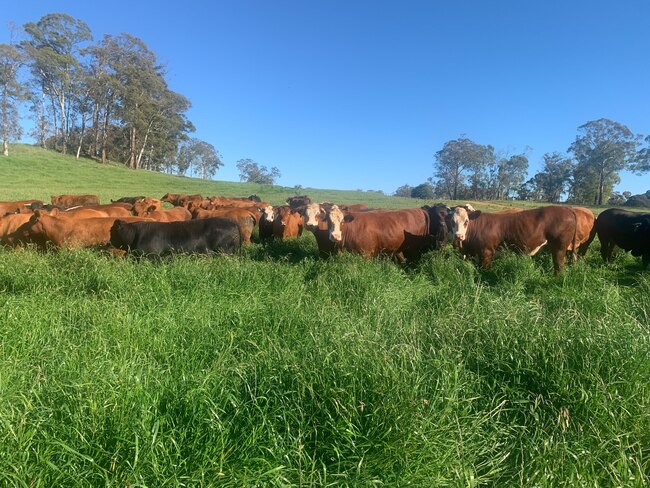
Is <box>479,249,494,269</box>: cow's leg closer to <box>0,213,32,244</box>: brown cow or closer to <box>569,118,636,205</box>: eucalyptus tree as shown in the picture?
<box>0,213,32,244</box>: brown cow

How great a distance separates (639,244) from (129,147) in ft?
201

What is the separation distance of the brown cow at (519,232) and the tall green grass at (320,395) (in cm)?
373

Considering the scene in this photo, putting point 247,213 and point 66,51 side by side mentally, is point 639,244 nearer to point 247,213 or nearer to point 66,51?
point 247,213

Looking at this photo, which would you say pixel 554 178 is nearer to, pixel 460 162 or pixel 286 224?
pixel 460 162

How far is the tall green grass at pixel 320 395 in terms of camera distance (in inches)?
81.0

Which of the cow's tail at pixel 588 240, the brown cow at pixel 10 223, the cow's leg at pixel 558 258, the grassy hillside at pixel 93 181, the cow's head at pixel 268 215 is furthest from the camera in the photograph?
the grassy hillside at pixel 93 181

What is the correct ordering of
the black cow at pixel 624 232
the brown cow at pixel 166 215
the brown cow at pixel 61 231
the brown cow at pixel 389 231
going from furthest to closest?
the brown cow at pixel 166 215
the brown cow at pixel 61 231
the brown cow at pixel 389 231
the black cow at pixel 624 232

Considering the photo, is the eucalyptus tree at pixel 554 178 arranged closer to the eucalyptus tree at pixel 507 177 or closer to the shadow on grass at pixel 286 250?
the eucalyptus tree at pixel 507 177

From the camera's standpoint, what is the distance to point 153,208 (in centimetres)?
1427

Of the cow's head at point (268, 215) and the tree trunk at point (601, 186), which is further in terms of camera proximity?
the tree trunk at point (601, 186)

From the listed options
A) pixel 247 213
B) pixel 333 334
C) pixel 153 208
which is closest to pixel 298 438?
pixel 333 334

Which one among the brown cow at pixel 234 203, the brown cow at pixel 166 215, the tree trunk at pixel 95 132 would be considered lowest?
the brown cow at pixel 166 215

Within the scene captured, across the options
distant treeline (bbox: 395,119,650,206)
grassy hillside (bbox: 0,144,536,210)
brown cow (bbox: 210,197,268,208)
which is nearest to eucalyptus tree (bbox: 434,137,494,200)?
distant treeline (bbox: 395,119,650,206)

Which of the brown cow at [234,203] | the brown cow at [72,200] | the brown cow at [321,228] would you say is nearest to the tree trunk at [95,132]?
the brown cow at [72,200]
